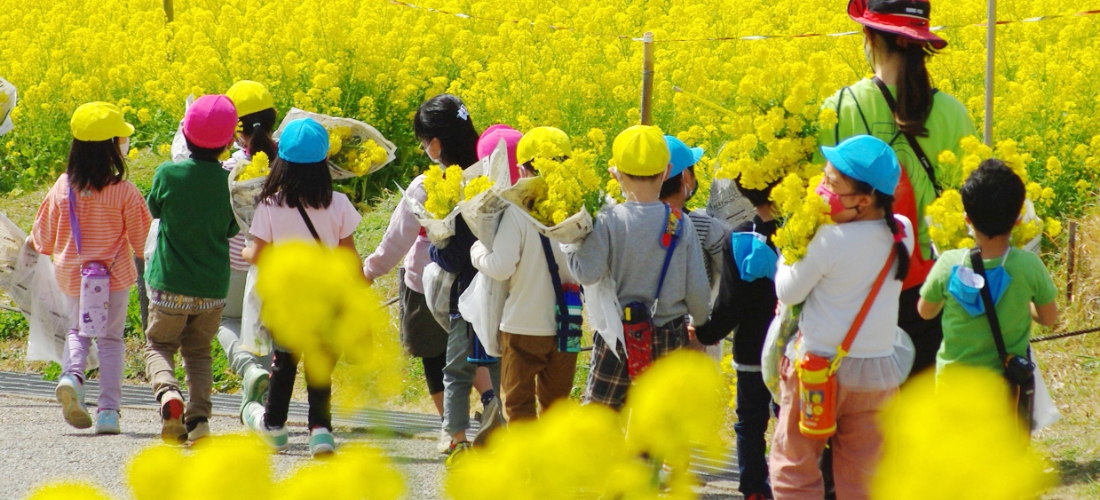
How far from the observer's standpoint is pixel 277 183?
462 cm

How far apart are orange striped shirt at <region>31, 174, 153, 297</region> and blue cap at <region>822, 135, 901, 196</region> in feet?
9.86

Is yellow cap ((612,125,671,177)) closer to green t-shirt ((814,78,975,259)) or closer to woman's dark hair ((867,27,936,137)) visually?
green t-shirt ((814,78,975,259))

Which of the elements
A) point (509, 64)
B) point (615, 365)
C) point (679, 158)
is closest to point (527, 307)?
point (615, 365)

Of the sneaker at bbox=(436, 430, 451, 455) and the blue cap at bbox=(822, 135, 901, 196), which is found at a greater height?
the blue cap at bbox=(822, 135, 901, 196)

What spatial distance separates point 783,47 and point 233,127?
203 inches

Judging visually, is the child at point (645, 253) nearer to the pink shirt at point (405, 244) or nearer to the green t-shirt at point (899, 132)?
the green t-shirt at point (899, 132)

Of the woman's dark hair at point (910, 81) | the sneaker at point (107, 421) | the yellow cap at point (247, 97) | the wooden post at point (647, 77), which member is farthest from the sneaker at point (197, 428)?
the woman's dark hair at point (910, 81)

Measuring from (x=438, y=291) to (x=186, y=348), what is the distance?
44.3 inches

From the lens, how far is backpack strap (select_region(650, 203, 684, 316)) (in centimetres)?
385

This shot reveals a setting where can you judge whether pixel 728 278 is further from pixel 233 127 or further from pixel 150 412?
pixel 150 412

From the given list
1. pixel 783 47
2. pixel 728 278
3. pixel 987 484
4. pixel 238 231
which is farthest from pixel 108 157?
pixel 783 47

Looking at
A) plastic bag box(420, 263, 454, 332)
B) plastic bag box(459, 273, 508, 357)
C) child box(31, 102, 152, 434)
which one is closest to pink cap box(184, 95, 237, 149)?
child box(31, 102, 152, 434)

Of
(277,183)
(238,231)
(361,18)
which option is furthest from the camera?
(361,18)

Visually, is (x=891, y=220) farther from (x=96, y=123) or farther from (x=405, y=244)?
(x=96, y=123)
